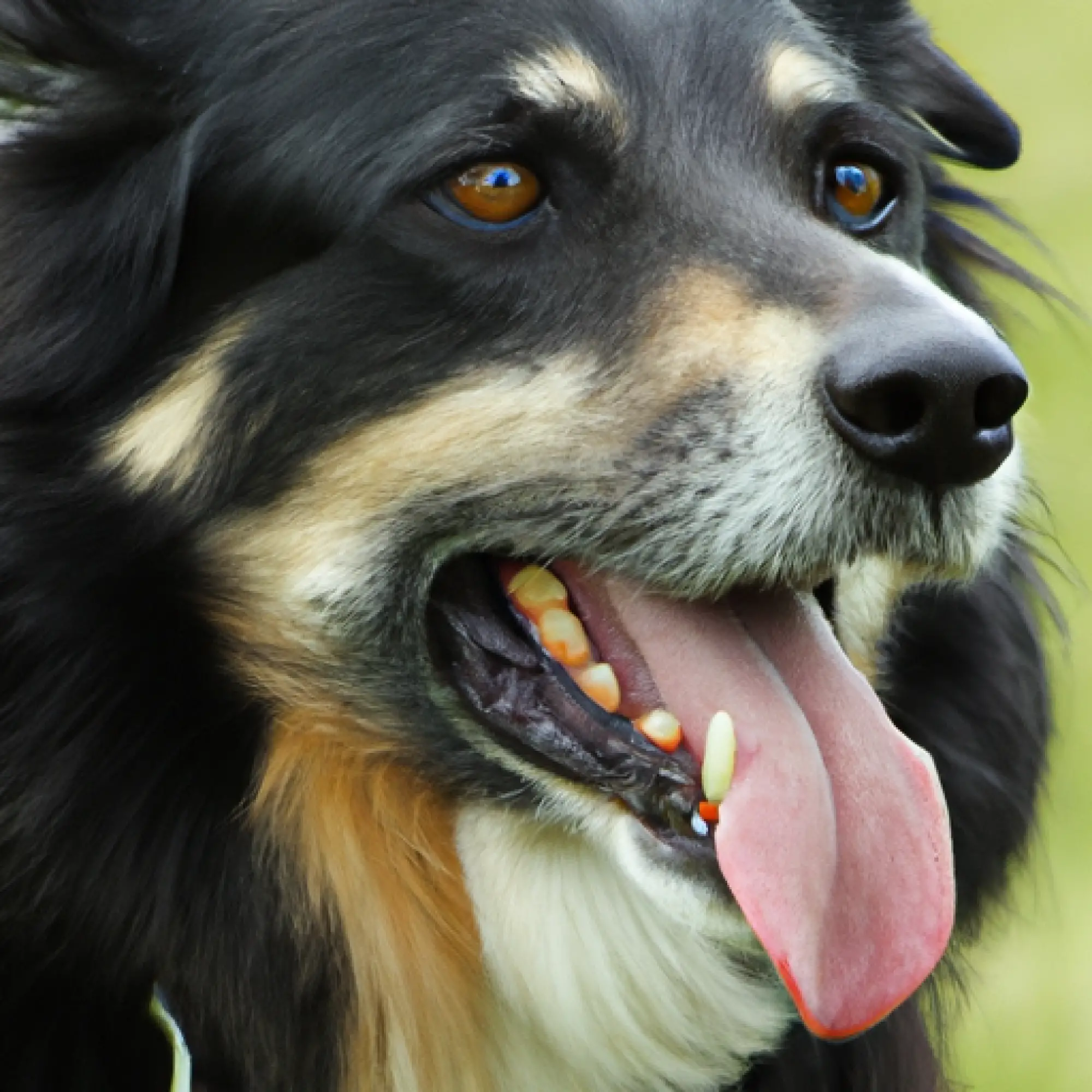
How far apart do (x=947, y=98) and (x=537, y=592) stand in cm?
124

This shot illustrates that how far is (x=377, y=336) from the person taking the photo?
279 centimetres

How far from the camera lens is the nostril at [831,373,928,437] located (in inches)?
98.7

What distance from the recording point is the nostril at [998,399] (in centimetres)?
253

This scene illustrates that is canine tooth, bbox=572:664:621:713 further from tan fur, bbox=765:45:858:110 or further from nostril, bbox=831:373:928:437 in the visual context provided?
tan fur, bbox=765:45:858:110

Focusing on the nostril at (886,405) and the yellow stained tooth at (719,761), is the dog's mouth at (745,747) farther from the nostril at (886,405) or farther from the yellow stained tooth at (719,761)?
the nostril at (886,405)

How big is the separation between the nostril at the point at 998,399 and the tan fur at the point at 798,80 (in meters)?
0.67

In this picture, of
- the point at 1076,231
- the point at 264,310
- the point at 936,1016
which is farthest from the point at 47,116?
the point at 1076,231

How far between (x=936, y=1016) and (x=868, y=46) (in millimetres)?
1689

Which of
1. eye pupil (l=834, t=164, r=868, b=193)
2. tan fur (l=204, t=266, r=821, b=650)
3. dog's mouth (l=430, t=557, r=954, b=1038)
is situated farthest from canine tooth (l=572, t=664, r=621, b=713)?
eye pupil (l=834, t=164, r=868, b=193)

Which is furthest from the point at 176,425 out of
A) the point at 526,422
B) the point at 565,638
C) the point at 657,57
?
the point at 657,57

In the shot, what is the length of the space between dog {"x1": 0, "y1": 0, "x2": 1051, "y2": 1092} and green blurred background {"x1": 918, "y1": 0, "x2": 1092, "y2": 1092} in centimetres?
91

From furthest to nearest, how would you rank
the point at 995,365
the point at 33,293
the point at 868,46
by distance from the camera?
the point at 868,46 → the point at 33,293 → the point at 995,365

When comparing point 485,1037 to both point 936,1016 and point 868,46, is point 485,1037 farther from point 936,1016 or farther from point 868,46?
point 868,46

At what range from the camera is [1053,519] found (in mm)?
3537
